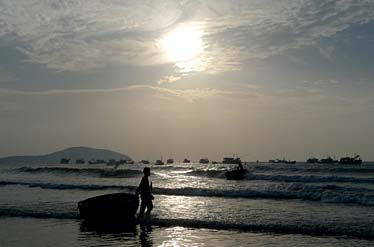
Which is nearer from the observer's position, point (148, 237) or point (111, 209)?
point (148, 237)

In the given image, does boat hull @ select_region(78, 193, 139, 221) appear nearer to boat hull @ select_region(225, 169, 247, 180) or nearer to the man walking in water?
the man walking in water

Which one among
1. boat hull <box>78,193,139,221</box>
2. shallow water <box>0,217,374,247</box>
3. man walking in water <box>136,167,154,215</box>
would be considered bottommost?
shallow water <box>0,217,374,247</box>

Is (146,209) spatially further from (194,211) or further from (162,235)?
(162,235)

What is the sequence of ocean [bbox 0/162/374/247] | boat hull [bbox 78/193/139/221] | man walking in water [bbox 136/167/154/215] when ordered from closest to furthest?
ocean [bbox 0/162/374/247], boat hull [bbox 78/193/139/221], man walking in water [bbox 136/167/154/215]

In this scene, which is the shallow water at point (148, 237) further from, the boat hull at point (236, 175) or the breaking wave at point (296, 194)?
the boat hull at point (236, 175)

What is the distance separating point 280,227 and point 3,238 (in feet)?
32.1

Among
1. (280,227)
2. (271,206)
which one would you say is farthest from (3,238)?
(271,206)

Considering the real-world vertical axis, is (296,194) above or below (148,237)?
above

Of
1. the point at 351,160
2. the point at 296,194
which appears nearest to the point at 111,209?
the point at 296,194

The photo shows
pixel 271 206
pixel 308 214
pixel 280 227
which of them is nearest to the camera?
pixel 280 227

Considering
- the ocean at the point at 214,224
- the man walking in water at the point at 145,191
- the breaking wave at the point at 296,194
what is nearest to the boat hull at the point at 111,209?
the man walking in water at the point at 145,191

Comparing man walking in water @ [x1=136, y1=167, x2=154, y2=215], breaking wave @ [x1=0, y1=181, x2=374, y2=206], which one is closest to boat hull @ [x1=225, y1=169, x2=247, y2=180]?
breaking wave @ [x1=0, y1=181, x2=374, y2=206]

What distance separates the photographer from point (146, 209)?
2312 centimetres

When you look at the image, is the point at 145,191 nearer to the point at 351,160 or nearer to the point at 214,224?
the point at 214,224
